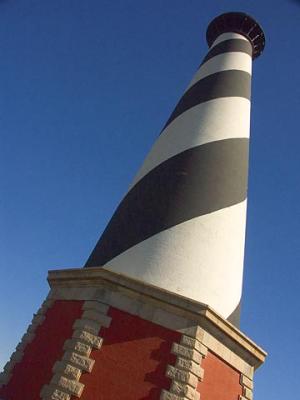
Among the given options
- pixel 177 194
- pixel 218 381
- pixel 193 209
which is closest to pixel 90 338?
pixel 218 381

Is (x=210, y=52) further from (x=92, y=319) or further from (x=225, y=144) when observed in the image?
(x=92, y=319)

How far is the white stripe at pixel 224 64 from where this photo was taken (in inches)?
305

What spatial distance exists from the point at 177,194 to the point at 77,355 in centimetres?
252

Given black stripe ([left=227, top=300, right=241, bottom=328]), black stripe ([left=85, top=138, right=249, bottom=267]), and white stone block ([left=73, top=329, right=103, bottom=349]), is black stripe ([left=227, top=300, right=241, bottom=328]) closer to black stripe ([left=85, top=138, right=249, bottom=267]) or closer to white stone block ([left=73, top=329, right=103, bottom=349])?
black stripe ([left=85, top=138, right=249, bottom=267])

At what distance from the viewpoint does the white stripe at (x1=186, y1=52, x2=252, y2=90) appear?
7.73 metres

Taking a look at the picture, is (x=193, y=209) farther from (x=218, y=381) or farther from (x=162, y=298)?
(x=218, y=381)

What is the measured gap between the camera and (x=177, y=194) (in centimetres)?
549

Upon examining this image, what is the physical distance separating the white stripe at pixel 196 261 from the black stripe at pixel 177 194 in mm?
159

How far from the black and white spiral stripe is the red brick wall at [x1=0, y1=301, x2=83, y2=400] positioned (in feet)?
2.69

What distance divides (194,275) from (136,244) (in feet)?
2.86

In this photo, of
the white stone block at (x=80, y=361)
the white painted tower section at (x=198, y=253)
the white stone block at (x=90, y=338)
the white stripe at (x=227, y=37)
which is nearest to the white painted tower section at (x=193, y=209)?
the white painted tower section at (x=198, y=253)

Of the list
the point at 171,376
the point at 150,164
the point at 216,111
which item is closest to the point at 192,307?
the point at 171,376

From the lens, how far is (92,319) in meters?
4.33

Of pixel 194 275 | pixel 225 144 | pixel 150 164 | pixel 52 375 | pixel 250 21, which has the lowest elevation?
pixel 52 375
